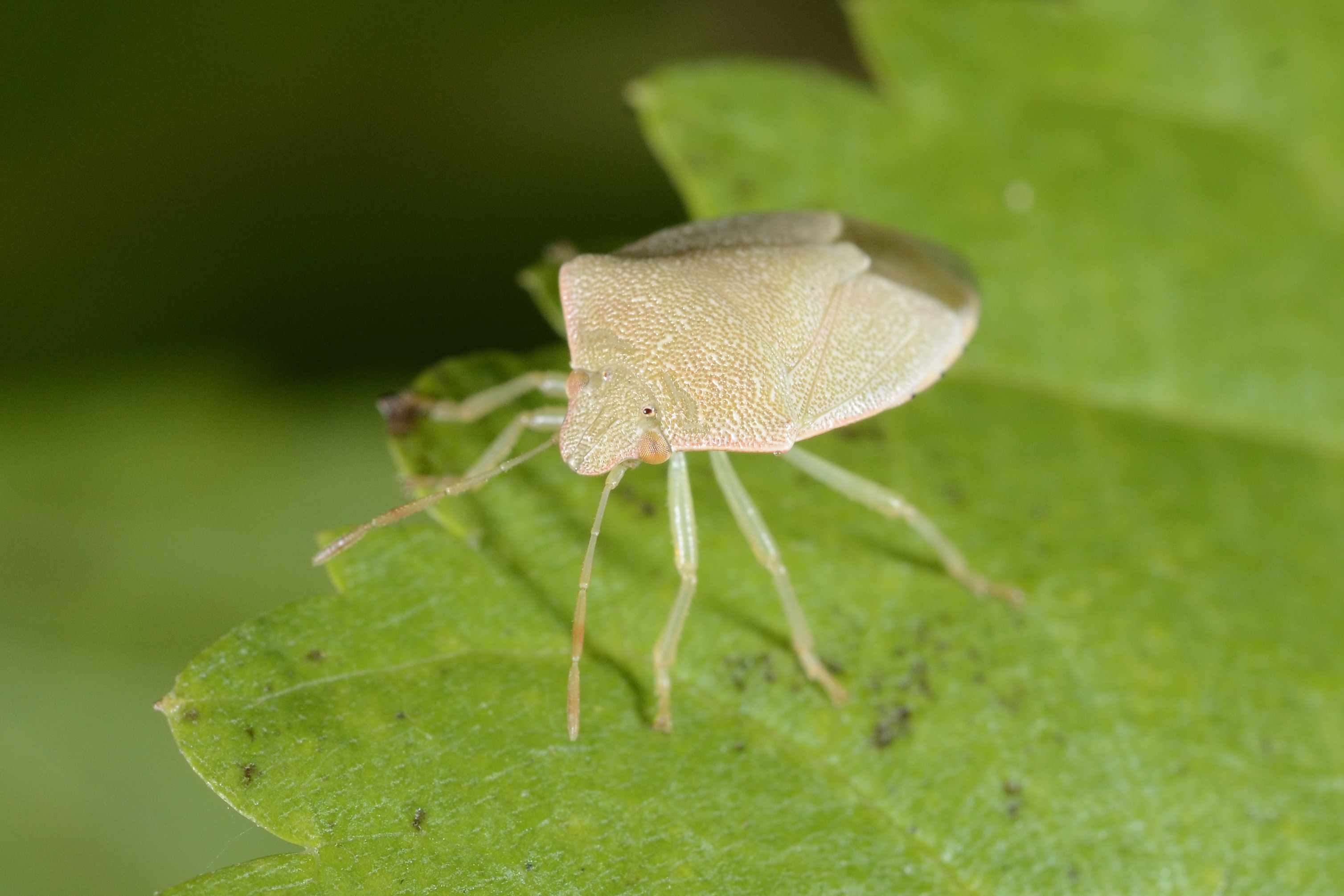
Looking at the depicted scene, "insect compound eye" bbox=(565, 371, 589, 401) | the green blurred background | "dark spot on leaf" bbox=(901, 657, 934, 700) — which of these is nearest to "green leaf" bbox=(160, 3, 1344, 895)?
"dark spot on leaf" bbox=(901, 657, 934, 700)

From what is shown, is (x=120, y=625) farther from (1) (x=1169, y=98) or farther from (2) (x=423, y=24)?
(1) (x=1169, y=98)

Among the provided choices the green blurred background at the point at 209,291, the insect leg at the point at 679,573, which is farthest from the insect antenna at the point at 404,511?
the green blurred background at the point at 209,291

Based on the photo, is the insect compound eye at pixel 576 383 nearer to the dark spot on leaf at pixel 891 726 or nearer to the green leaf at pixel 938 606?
the green leaf at pixel 938 606

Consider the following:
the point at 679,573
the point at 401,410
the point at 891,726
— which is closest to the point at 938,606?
the point at 891,726

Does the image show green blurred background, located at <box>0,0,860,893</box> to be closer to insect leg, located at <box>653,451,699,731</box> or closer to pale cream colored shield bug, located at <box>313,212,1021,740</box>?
pale cream colored shield bug, located at <box>313,212,1021,740</box>

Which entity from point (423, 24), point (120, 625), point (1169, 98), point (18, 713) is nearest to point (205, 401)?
point (120, 625)

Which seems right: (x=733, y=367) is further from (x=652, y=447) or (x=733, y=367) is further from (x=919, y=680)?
(x=919, y=680)
